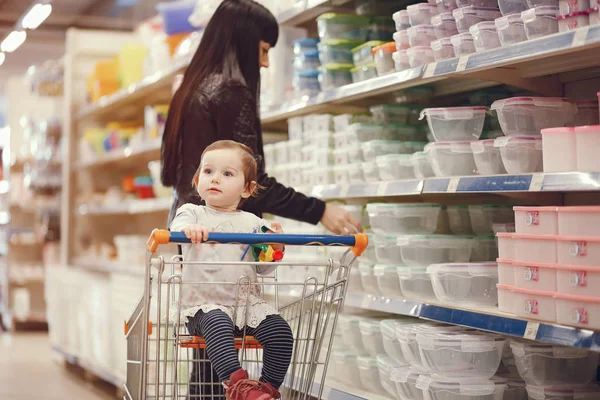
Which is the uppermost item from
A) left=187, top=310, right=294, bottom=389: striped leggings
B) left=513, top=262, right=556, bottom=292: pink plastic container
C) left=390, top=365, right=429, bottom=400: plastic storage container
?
left=513, top=262, right=556, bottom=292: pink plastic container

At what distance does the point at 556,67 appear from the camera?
2879 mm

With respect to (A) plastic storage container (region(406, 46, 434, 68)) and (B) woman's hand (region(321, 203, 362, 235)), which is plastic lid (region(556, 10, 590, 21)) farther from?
(B) woman's hand (region(321, 203, 362, 235))

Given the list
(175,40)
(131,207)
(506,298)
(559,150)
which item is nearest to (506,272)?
(506,298)

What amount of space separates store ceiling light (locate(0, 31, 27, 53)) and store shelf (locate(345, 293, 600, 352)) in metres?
9.40

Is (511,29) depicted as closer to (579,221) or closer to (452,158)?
(452,158)

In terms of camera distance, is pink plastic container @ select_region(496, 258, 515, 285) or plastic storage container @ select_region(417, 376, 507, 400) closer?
pink plastic container @ select_region(496, 258, 515, 285)

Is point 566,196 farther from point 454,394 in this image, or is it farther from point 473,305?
point 454,394

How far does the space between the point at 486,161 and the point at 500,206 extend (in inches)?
18.2

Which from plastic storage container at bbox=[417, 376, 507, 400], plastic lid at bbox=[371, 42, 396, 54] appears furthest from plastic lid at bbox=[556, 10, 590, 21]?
plastic storage container at bbox=[417, 376, 507, 400]

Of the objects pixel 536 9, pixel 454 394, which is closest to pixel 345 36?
pixel 536 9

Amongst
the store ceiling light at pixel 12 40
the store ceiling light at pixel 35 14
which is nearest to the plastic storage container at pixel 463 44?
the store ceiling light at pixel 35 14

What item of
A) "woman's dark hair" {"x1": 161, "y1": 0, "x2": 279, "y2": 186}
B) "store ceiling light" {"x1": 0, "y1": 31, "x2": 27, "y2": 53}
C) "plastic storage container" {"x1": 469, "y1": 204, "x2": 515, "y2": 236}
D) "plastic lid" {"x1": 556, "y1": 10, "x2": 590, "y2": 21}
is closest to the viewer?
"plastic lid" {"x1": 556, "y1": 10, "x2": 590, "y2": 21}

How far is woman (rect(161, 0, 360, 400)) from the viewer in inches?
118

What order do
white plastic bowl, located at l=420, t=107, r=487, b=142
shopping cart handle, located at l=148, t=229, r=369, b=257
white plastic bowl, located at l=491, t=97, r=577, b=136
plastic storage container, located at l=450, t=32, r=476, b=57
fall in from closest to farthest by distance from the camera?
shopping cart handle, located at l=148, t=229, r=369, b=257 < white plastic bowl, located at l=491, t=97, r=577, b=136 < plastic storage container, located at l=450, t=32, r=476, b=57 < white plastic bowl, located at l=420, t=107, r=487, b=142
